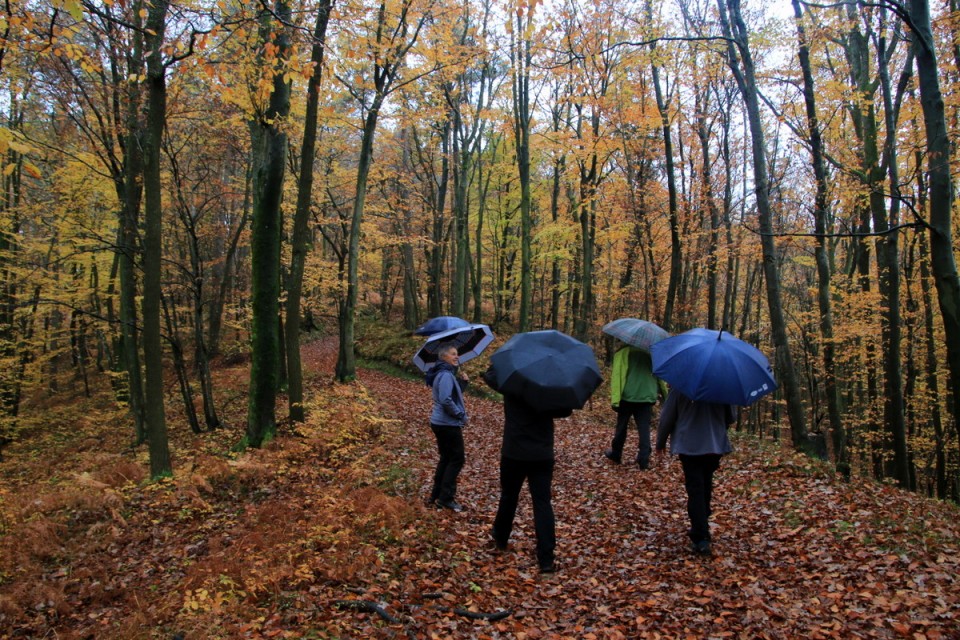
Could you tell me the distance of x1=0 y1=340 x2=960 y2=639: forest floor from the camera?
3.98 meters

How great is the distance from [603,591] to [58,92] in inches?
504

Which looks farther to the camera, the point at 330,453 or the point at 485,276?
the point at 485,276

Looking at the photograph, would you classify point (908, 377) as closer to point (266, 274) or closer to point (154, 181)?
point (266, 274)

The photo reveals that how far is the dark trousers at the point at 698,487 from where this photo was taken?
5.12m

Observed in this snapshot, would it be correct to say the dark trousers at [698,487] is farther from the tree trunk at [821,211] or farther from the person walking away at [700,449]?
the tree trunk at [821,211]

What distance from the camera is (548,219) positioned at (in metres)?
27.4

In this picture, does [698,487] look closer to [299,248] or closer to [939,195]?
[939,195]

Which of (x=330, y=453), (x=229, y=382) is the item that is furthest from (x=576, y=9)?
(x=229, y=382)

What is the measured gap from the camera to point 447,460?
624cm

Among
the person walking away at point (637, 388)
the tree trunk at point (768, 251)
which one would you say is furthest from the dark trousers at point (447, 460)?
the tree trunk at point (768, 251)

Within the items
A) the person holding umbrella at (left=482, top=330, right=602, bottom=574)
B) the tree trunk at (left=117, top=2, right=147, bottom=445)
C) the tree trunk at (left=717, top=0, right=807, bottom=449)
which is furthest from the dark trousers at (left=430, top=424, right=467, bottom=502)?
the tree trunk at (left=717, top=0, right=807, bottom=449)

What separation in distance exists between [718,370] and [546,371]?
5.53ft

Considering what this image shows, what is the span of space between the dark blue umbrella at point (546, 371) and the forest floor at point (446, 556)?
175cm

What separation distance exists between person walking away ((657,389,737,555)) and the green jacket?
2.56 metres
